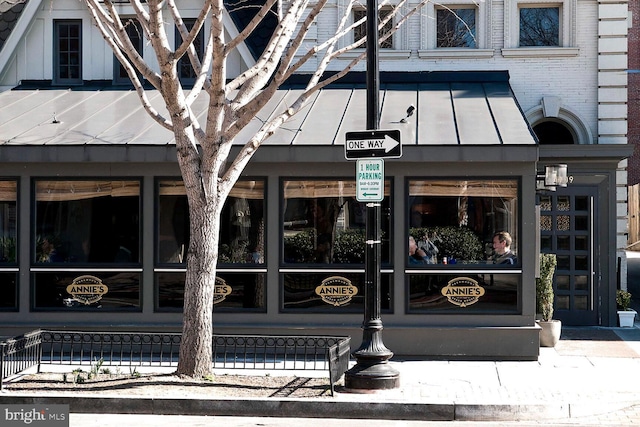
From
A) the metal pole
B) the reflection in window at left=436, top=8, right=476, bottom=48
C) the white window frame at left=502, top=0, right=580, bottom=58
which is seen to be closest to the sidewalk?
the metal pole

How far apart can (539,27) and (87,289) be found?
32.7 ft

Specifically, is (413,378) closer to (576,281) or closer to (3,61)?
(576,281)

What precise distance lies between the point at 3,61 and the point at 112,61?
6.88 feet

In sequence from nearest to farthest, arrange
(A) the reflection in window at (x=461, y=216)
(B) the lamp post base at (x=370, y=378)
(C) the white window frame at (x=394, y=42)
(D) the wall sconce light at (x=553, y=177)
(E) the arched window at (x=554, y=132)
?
1. (B) the lamp post base at (x=370, y=378)
2. (A) the reflection in window at (x=461, y=216)
3. (D) the wall sconce light at (x=553, y=177)
4. (C) the white window frame at (x=394, y=42)
5. (E) the arched window at (x=554, y=132)

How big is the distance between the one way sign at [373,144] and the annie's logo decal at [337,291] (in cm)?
338

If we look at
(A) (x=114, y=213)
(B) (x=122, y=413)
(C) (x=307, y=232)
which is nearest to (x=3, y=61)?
(A) (x=114, y=213)

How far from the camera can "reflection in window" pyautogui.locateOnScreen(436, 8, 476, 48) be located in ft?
59.0

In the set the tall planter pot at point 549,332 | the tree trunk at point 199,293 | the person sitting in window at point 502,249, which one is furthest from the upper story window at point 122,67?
the tall planter pot at point 549,332

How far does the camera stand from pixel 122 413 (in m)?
10.6

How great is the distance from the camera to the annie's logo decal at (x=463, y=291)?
1412 centimetres

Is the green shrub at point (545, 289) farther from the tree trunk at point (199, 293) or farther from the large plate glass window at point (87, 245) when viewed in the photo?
the large plate glass window at point (87, 245)

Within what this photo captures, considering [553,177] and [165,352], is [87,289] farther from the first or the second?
[553,177]

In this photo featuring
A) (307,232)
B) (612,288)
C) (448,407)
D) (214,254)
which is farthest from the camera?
(612,288)

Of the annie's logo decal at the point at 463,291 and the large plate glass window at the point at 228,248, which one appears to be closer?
the annie's logo decal at the point at 463,291
